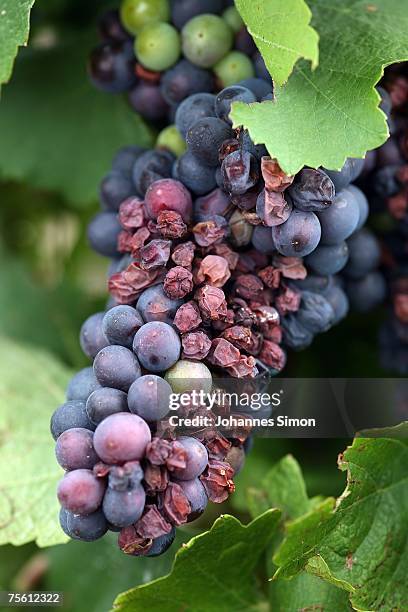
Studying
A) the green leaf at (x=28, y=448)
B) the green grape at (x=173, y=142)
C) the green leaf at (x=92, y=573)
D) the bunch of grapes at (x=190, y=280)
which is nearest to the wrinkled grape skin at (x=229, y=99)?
the bunch of grapes at (x=190, y=280)

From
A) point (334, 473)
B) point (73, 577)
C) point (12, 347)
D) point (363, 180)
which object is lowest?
point (73, 577)

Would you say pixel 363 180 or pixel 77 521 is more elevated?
pixel 363 180

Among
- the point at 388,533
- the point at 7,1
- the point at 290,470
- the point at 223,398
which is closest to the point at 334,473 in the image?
the point at 290,470

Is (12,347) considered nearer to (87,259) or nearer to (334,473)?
(87,259)

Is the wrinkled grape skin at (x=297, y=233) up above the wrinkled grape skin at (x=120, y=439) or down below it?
above

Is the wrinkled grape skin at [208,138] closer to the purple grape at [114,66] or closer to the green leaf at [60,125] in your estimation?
the purple grape at [114,66]
